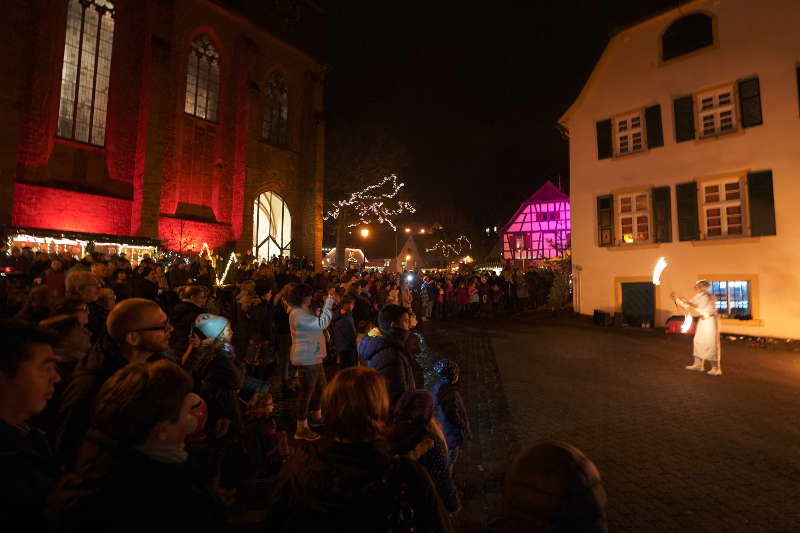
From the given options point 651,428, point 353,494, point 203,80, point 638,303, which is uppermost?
point 203,80

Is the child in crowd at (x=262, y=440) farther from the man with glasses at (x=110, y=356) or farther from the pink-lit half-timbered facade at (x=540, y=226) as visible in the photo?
the pink-lit half-timbered facade at (x=540, y=226)

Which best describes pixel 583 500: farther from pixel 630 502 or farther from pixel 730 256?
pixel 730 256

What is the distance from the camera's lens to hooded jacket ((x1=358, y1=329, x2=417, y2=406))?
347 cm

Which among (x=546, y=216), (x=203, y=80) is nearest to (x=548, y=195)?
(x=546, y=216)

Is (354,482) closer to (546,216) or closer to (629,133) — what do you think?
(629,133)

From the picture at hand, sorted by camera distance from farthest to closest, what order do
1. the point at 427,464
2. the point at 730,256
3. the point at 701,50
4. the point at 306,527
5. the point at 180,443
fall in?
the point at 701,50 → the point at 730,256 → the point at 427,464 → the point at 180,443 → the point at 306,527

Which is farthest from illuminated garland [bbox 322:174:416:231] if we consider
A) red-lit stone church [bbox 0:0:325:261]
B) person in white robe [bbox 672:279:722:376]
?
person in white robe [bbox 672:279:722:376]

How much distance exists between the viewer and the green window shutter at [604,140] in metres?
17.2

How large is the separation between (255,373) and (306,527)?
3915 mm

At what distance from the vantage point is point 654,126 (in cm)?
1580

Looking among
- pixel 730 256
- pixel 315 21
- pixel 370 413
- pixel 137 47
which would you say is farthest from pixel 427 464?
pixel 315 21

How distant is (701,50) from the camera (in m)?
14.9

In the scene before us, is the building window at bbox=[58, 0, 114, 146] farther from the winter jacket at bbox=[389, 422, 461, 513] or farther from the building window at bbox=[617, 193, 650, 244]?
the building window at bbox=[617, 193, 650, 244]

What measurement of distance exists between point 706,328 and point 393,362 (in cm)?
811
